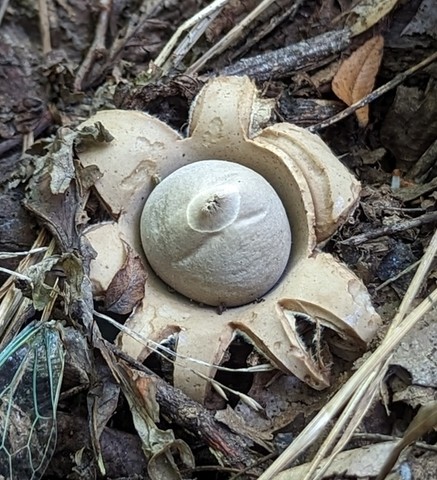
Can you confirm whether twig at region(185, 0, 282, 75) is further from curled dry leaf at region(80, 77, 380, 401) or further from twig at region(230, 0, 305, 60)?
curled dry leaf at region(80, 77, 380, 401)

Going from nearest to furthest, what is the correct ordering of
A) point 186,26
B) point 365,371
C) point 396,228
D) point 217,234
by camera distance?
1. point 365,371
2. point 217,234
3. point 396,228
4. point 186,26

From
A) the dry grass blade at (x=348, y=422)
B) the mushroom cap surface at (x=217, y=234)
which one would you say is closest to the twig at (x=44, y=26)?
the mushroom cap surface at (x=217, y=234)

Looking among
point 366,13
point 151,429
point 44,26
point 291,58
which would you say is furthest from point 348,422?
point 44,26

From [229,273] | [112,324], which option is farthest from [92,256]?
[229,273]

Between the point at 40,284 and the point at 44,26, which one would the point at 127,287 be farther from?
the point at 44,26

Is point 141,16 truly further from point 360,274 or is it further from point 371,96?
point 360,274

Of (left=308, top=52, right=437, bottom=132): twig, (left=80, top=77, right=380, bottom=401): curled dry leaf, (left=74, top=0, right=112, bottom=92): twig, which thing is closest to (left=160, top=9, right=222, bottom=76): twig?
(left=74, top=0, right=112, bottom=92): twig

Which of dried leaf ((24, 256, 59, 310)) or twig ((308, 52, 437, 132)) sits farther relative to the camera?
twig ((308, 52, 437, 132))
